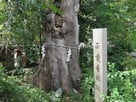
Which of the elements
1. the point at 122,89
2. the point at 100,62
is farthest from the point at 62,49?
the point at 122,89

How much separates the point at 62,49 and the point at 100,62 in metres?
1.74

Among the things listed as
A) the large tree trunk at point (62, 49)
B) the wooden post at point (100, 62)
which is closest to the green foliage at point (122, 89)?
the wooden post at point (100, 62)

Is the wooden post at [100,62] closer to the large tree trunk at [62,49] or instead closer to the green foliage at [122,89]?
the green foliage at [122,89]

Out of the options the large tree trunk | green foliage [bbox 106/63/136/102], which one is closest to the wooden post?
green foliage [bbox 106/63/136/102]

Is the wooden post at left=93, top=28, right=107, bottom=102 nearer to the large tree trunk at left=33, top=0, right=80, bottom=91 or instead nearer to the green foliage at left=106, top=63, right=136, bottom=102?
the green foliage at left=106, top=63, right=136, bottom=102

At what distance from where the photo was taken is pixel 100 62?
4.77 metres

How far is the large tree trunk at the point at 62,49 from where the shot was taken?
248 inches

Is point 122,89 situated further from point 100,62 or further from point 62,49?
point 62,49

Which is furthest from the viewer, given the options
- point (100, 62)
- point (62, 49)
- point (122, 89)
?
point (62, 49)

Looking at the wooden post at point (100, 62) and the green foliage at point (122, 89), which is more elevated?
the wooden post at point (100, 62)

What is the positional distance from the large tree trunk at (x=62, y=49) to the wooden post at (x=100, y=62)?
1529 mm

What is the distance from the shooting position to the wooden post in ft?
15.5

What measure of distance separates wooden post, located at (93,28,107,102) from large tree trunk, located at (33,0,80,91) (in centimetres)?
153

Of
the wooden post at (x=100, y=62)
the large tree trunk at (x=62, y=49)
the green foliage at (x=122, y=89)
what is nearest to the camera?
the green foliage at (x=122, y=89)
